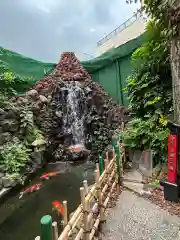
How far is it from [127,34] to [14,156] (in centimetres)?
1117

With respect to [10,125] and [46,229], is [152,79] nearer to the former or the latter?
[10,125]

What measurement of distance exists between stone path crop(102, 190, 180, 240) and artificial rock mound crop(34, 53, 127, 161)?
4408 millimetres

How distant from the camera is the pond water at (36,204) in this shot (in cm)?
351

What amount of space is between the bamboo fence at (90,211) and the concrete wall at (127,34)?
919 centimetres

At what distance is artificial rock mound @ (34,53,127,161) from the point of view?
7742 millimetres

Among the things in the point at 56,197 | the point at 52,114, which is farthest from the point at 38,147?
the point at 56,197

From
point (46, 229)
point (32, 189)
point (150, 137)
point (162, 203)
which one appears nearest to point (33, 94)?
point (32, 189)

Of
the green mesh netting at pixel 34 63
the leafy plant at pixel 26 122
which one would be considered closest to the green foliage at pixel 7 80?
the green mesh netting at pixel 34 63

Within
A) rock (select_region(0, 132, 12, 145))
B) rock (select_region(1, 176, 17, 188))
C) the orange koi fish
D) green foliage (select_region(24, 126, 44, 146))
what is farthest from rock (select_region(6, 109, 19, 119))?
the orange koi fish

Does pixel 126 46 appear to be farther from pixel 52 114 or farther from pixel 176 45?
pixel 176 45

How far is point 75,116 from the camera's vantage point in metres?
8.56

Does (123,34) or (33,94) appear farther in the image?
(123,34)

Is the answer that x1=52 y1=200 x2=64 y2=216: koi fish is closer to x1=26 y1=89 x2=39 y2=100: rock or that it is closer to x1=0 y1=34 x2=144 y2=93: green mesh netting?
x1=26 y1=89 x2=39 y2=100: rock

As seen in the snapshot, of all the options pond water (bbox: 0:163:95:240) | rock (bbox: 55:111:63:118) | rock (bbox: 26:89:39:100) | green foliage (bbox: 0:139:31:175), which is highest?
rock (bbox: 26:89:39:100)
